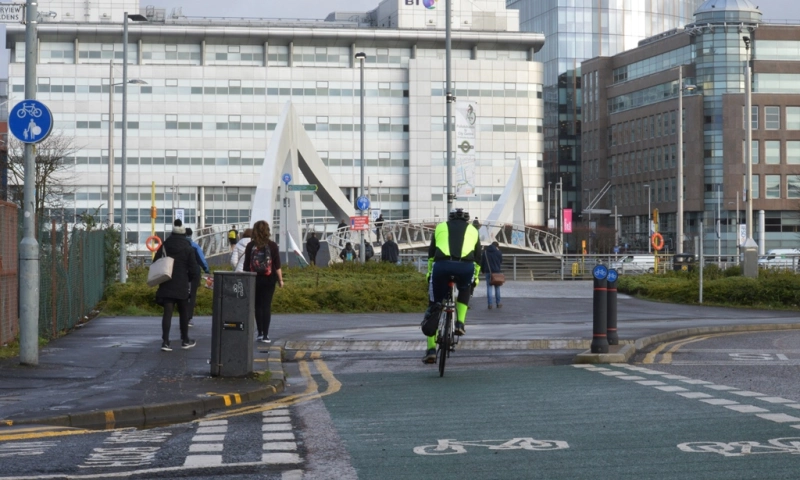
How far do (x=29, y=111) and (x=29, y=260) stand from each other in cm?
166

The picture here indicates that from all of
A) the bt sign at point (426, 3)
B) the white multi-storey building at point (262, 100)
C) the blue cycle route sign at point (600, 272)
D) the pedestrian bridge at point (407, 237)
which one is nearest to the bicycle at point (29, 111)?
the blue cycle route sign at point (600, 272)

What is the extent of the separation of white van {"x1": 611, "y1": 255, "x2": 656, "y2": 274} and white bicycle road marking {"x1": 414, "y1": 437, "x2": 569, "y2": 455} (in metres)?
49.0

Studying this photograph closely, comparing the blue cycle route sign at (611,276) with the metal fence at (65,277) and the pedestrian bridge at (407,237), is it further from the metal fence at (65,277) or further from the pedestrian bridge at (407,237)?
the pedestrian bridge at (407,237)

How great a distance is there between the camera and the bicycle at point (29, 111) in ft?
48.6

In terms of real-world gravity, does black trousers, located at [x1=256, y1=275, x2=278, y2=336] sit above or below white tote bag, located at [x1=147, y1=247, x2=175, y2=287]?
below

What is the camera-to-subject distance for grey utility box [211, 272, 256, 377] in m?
14.1

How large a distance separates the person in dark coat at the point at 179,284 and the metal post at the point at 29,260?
2.97 metres

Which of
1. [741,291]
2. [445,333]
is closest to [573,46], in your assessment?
[741,291]

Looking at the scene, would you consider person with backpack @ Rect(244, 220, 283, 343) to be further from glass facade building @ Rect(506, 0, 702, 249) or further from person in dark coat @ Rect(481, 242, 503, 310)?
glass facade building @ Rect(506, 0, 702, 249)

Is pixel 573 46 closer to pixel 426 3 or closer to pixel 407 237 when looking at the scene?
pixel 426 3

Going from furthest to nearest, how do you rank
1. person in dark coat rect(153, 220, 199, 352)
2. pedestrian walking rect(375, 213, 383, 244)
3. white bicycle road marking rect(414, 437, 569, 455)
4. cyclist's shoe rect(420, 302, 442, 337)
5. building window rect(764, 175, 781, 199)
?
building window rect(764, 175, 781, 199), pedestrian walking rect(375, 213, 383, 244), person in dark coat rect(153, 220, 199, 352), cyclist's shoe rect(420, 302, 442, 337), white bicycle road marking rect(414, 437, 569, 455)

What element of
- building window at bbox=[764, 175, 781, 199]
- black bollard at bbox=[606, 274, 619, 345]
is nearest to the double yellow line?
black bollard at bbox=[606, 274, 619, 345]

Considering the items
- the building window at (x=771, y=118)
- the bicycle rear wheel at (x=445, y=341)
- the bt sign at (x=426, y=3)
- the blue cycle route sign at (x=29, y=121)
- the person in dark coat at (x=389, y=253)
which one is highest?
the bt sign at (x=426, y=3)

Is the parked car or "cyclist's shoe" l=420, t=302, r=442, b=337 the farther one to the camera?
the parked car
